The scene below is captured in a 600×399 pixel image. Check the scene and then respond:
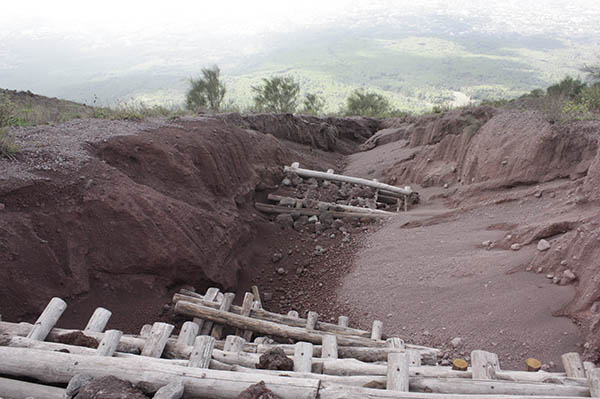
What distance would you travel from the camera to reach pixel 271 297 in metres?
7.59

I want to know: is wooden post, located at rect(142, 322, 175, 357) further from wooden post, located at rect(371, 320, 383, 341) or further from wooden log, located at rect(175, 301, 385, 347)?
wooden post, located at rect(371, 320, 383, 341)

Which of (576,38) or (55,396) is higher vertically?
(576,38)

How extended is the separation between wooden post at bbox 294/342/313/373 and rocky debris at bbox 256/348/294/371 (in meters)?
0.06

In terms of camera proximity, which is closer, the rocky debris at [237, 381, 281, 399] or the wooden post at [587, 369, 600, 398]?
the rocky debris at [237, 381, 281, 399]

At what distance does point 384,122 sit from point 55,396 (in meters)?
22.3

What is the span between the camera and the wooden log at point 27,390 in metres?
3.35

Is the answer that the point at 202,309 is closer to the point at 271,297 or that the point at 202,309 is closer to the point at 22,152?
the point at 271,297

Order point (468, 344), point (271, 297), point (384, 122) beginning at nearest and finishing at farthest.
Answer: point (468, 344)
point (271, 297)
point (384, 122)

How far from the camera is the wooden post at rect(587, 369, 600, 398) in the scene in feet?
11.4

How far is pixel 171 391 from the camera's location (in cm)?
324

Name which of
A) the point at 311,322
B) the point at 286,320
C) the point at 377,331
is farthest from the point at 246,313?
the point at 377,331

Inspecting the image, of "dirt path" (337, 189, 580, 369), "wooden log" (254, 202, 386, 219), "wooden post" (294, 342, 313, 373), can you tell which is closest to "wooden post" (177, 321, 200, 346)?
"wooden post" (294, 342, 313, 373)

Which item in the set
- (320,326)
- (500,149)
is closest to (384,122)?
(500,149)

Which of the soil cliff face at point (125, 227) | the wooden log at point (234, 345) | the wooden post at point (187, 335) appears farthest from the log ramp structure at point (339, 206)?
the wooden log at point (234, 345)
